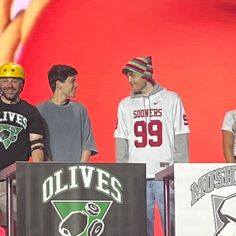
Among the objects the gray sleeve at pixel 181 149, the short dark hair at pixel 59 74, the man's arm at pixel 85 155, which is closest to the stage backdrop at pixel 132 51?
the short dark hair at pixel 59 74

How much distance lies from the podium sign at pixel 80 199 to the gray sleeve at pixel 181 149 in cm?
101

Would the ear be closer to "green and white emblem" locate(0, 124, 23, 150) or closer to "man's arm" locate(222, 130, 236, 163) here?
"green and white emblem" locate(0, 124, 23, 150)

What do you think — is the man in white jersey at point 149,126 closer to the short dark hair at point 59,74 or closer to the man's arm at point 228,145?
the man's arm at point 228,145

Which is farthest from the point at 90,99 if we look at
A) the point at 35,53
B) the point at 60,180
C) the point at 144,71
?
the point at 60,180

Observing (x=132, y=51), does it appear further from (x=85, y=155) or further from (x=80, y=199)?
(x=80, y=199)

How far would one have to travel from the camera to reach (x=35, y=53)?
27.4ft

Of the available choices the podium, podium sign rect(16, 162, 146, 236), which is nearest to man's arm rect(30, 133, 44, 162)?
podium sign rect(16, 162, 146, 236)

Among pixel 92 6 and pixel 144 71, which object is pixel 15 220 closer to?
pixel 144 71

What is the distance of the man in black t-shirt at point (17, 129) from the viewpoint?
6.62 m

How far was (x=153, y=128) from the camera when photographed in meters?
7.01

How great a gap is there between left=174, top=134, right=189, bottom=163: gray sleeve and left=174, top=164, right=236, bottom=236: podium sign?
1.00 meters

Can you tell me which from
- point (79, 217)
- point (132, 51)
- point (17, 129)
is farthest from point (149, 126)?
point (132, 51)

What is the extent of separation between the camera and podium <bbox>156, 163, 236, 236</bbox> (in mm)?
5930

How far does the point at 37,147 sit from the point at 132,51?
1916mm
